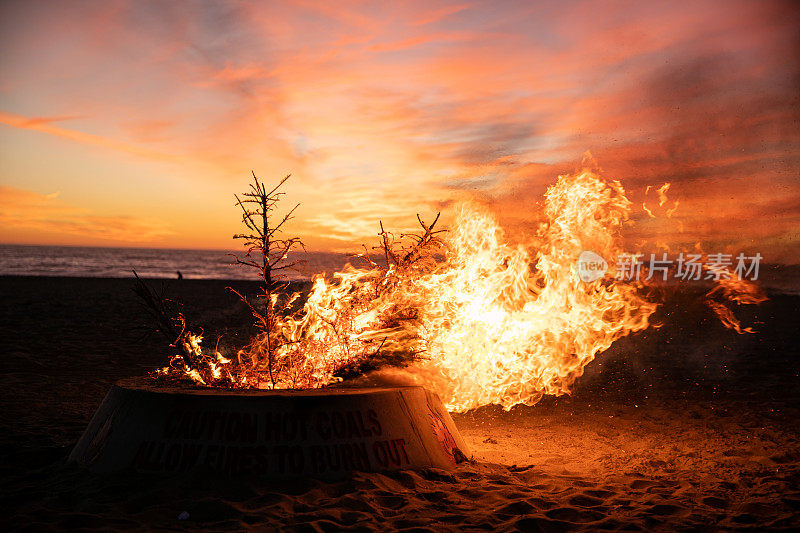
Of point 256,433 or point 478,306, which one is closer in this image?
point 256,433

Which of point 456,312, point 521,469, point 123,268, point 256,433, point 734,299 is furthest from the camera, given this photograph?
point 123,268

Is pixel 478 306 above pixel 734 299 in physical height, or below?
below

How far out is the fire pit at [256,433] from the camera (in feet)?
18.2

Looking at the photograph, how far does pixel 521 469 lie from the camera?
6777 millimetres

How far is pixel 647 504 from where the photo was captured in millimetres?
5441

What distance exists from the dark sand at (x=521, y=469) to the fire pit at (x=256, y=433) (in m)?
0.20

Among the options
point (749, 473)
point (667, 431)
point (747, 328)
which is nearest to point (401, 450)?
point (749, 473)

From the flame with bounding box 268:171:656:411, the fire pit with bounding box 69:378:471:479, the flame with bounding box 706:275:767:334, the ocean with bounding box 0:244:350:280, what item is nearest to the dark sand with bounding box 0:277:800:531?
the fire pit with bounding box 69:378:471:479

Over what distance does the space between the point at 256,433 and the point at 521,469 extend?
3.22m

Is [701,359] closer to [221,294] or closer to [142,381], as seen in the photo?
[142,381]

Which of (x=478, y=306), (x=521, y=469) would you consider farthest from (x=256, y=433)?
(x=478, y=306)

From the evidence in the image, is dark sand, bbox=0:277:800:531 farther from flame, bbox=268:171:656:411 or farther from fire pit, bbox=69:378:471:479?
flame, bbox=268:171:656:411

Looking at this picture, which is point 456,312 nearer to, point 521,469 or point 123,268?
point 521,469

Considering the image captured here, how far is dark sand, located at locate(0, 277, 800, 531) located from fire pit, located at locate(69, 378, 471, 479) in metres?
0.20
